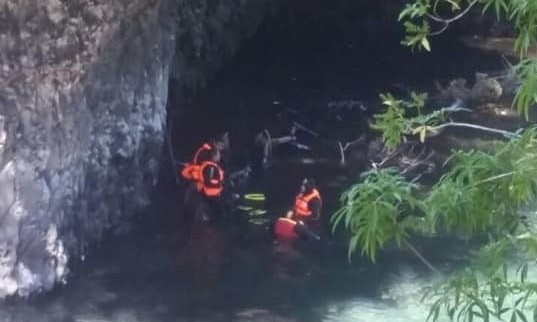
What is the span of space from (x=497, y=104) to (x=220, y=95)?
392cm

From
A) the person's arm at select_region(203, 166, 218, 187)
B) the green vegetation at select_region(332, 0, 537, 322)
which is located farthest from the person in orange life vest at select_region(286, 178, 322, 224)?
the green vegetation at select_region(332, 0, 537, 322)

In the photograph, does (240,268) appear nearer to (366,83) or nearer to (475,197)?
(475,197)

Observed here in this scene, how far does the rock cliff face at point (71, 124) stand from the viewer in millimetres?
8492

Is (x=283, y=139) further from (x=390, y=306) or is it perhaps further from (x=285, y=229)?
(x=390, y=306)

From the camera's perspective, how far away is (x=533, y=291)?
3234 mm

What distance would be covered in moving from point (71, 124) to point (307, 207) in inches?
106

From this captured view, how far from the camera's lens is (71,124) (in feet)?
29.7

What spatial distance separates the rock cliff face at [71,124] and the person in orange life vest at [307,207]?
1.38m

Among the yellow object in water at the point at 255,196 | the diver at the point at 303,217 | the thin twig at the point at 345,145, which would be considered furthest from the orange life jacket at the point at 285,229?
the thin twig at the point at 345,145

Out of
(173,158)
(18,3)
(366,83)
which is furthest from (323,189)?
Answer: (366,83)

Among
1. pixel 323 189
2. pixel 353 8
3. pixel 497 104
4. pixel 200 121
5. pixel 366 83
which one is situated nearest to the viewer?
pixel 323 189

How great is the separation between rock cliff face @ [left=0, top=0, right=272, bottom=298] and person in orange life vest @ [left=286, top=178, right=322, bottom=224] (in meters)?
1.38

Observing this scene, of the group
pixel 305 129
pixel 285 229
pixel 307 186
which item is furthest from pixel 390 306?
pixel 305 129

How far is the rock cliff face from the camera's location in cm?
849
